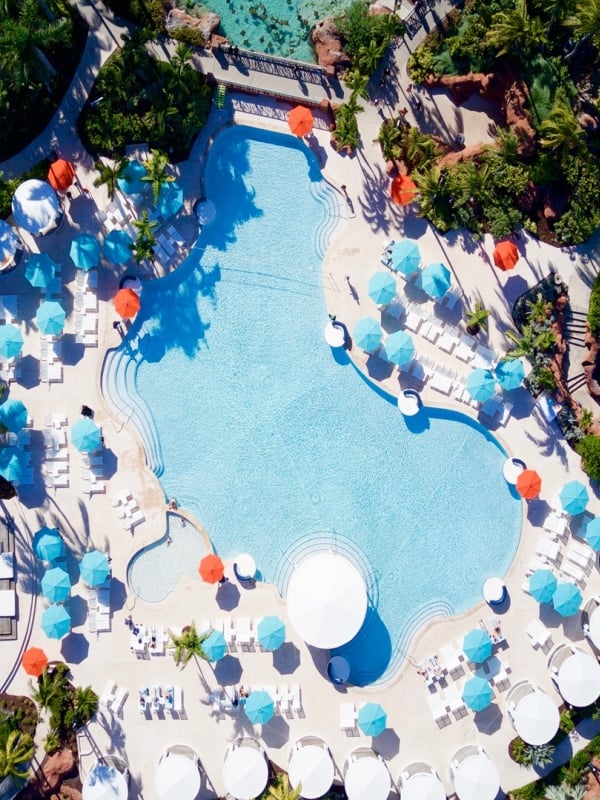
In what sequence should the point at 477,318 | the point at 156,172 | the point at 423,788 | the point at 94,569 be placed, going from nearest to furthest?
the point at 156,172, the point at 423,788, the point at 94,569, the point at 477,318

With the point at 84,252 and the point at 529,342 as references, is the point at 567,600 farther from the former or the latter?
the point at 84,252

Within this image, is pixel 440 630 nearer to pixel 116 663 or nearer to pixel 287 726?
pixel 287 726

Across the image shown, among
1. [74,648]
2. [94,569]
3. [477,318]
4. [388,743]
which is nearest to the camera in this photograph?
[94,569]

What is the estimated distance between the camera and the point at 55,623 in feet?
78.9

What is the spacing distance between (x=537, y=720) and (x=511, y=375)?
12.7 m

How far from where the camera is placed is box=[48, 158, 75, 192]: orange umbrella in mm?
24078

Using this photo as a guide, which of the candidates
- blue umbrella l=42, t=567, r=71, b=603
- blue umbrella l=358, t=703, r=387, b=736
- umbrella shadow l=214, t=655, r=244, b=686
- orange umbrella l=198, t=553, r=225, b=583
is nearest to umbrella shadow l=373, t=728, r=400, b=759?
blue umbrella l=358, t=703, r=387, b=736

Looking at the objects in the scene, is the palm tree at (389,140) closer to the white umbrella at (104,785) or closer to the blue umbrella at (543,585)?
the blue umbrella at (543,585)

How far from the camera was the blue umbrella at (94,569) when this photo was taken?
24.3m

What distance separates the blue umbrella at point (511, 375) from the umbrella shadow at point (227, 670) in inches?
579

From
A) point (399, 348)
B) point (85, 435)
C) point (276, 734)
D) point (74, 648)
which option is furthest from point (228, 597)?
point (399, 348)

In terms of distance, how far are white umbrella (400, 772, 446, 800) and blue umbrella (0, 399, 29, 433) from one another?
64.0ft

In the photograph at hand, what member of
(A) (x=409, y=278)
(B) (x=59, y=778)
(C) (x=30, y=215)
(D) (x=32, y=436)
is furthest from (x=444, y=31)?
(B) (x=59, y=778)

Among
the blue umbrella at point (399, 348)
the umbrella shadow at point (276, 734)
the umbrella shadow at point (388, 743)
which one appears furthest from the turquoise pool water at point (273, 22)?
the umbrella shadow at point (388, 743)
